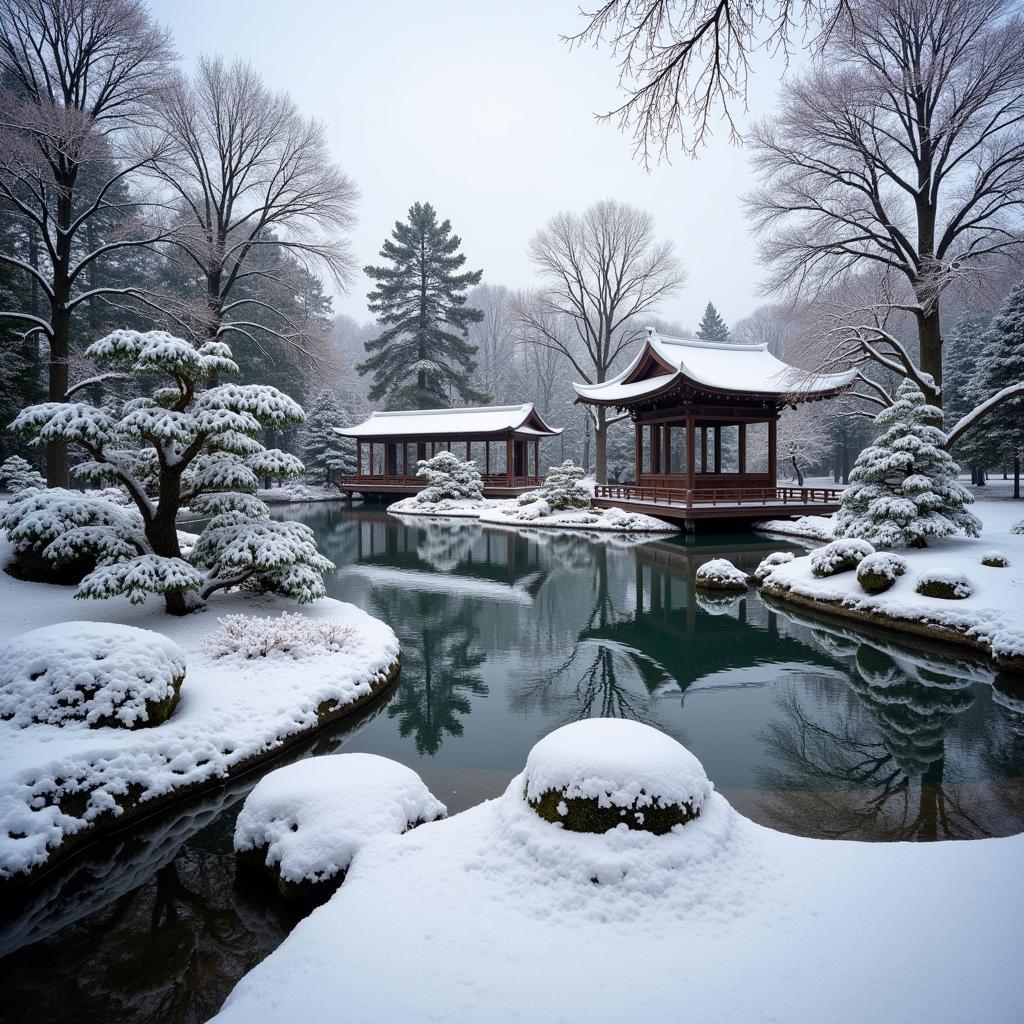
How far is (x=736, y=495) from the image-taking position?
68.3 ft

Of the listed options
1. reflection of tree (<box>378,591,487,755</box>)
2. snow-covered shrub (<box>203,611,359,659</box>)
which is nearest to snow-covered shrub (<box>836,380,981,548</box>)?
reflection of tree (<box>378,591,487,755</box>)

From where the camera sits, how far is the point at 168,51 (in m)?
14.0

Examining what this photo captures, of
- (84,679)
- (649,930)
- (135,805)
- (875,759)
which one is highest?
(84,679)

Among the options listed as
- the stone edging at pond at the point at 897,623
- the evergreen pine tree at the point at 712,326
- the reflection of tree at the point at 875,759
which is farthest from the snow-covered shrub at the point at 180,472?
the evergreen pine tree at the point at 712,326

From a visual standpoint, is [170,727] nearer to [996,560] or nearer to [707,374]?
[996,560]

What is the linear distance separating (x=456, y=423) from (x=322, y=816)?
29.6 metres

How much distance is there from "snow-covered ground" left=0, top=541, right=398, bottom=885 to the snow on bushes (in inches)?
51.7

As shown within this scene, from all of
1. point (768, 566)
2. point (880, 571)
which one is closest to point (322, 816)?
point (880, 571)

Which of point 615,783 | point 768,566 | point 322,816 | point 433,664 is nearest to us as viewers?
point 615,783

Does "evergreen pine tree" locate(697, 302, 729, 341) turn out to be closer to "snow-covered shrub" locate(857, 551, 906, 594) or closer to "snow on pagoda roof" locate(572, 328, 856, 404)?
"snow on pagoda roof" locate(572, 328, 856, 404)

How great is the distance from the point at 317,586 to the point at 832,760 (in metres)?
6.42

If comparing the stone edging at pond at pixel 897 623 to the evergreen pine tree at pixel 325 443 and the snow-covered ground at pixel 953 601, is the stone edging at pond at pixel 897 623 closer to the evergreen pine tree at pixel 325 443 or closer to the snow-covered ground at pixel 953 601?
the snow-covered ground at pixel 953 601

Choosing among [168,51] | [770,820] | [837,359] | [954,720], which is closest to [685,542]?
[837,359]

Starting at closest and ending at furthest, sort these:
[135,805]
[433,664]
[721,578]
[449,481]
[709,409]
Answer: [135,805]
[433,664]
[721,578]
[709,409]
[449,481]
